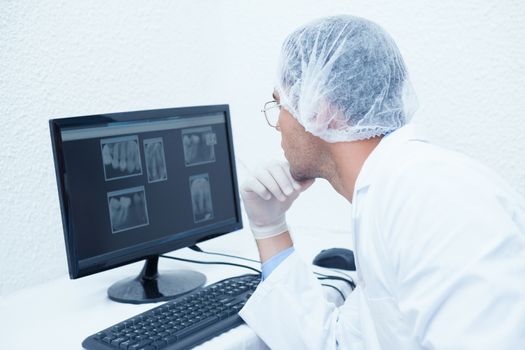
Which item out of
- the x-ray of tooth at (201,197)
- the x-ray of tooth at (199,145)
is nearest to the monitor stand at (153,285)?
the x-ray of tooth at (201,197)

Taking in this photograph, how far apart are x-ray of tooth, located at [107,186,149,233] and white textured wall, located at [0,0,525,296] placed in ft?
1.06

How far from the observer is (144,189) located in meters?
1.17

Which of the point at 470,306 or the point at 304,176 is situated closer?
the point at 470,306

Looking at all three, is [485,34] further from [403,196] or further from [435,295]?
[435,295]

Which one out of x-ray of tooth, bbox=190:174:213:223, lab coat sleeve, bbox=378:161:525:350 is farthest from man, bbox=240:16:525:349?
x-ray of tooth, bbox=190:174:213:223

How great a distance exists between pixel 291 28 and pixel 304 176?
2.27 feet

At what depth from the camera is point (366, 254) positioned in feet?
2.86

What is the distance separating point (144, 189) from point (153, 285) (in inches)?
8.9

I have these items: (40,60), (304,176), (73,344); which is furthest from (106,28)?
(73,344)

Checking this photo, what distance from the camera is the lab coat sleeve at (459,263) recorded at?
0.67 m

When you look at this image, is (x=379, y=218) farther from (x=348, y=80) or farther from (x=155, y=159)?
(x=155, y=159)

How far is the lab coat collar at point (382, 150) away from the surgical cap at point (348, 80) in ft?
0.07

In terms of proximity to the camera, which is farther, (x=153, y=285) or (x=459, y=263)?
(x=153, y=285)

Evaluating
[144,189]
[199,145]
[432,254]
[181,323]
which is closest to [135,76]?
[199,145]
